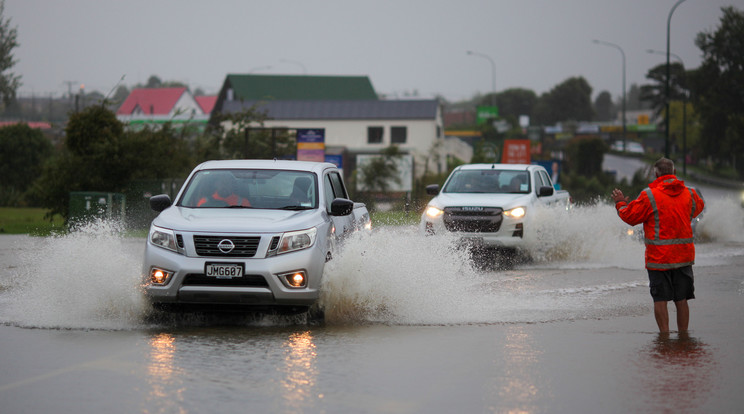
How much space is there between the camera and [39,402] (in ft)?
23.1

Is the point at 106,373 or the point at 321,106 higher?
the point at 321,106

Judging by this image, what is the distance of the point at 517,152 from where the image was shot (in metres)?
46.0

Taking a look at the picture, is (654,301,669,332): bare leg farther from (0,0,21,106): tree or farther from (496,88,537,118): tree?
(496,88,537,118): tree

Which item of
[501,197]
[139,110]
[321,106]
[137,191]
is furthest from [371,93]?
[501,197]

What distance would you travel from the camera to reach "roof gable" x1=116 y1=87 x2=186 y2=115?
131m

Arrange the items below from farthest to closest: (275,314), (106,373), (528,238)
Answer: (528,238) → (275,314) → (106,373)

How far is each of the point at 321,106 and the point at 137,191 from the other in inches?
2245

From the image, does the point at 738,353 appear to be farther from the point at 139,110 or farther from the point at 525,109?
the point at 525,109

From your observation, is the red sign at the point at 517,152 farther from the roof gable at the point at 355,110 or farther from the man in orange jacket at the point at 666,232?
the roof gable at the point at 355,110

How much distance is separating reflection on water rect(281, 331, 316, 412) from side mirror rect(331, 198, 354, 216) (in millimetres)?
1688

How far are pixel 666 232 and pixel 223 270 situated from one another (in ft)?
13.7

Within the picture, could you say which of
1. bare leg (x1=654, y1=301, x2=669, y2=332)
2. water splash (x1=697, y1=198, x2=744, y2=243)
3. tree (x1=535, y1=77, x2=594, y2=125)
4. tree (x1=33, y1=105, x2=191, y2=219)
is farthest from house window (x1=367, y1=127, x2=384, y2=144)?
tree (x1=535, y1=77, x2=594, y2=125)

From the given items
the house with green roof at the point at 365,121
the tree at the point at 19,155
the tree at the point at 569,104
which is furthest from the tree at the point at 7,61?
the tree at the point at 569,104

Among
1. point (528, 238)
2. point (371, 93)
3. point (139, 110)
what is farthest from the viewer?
point (139, 110)
